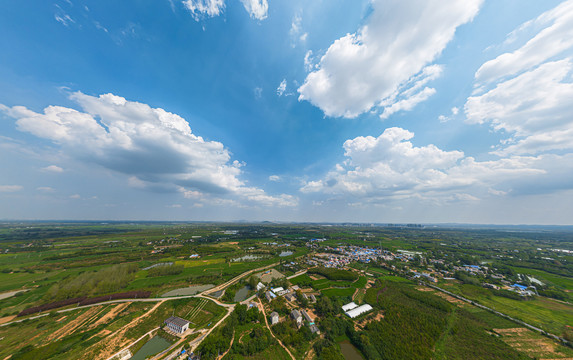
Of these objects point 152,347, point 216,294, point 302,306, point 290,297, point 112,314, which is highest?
point 290,297

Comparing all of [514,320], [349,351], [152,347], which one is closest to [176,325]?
[152,347]

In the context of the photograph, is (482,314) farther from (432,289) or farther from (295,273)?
(295,273)

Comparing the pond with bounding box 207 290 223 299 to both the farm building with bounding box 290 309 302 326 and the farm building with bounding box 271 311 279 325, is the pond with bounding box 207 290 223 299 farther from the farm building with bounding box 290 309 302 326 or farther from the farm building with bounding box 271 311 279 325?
the farm building with bounding box 290 309 302 326

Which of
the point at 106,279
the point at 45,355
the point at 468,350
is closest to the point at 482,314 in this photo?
the point at 468,350

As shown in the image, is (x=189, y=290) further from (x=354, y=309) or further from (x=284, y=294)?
(x=354, y=309)

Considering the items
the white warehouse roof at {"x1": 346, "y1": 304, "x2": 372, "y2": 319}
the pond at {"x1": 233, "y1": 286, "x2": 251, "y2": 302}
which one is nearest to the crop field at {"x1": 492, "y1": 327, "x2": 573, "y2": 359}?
the white warehouse roof at {"x1": 346, "y1": 304, "x2": 372, "y2": 319}
